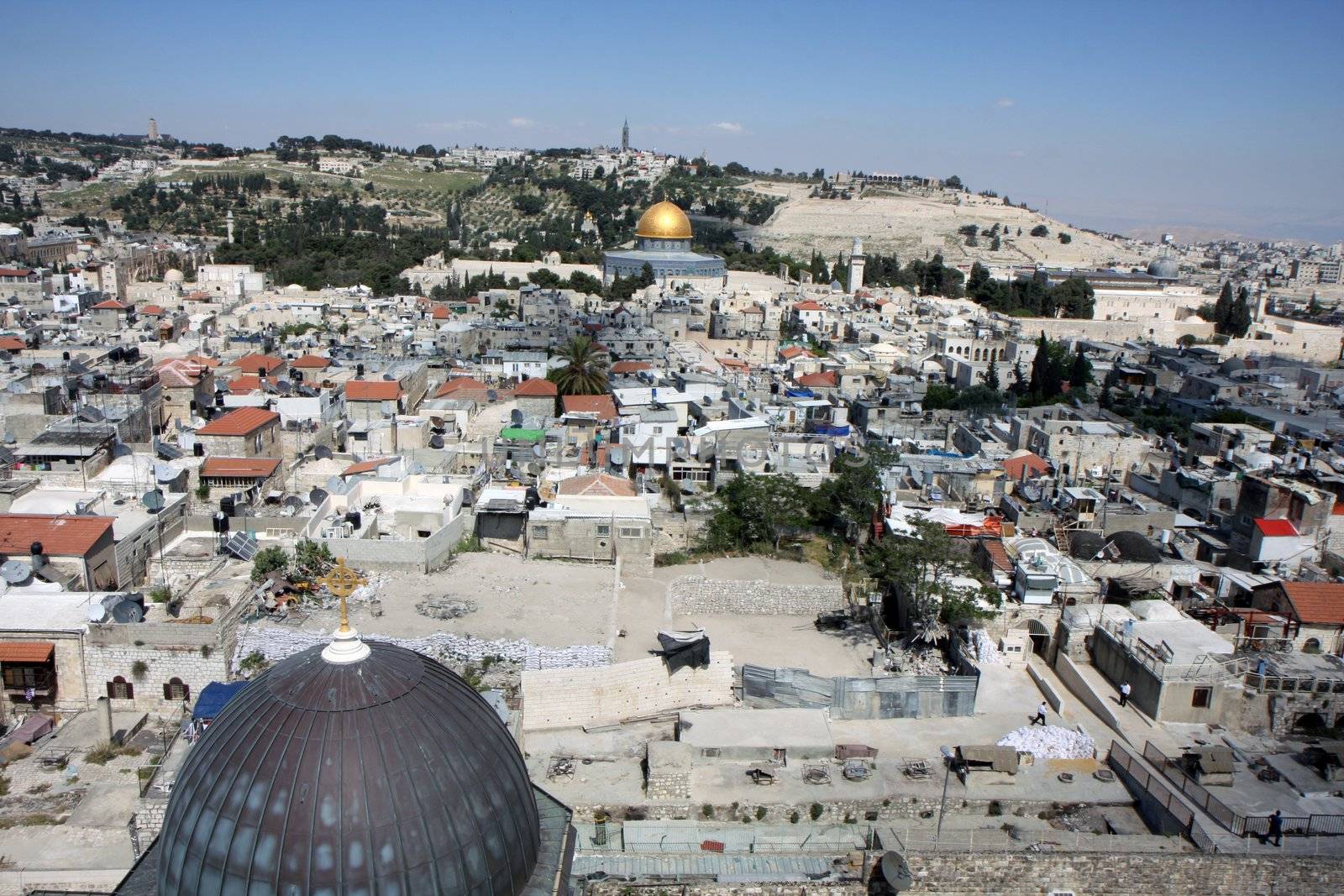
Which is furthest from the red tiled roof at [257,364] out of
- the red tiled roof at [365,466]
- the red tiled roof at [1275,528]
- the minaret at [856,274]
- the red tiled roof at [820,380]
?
the minaret at [856,274]

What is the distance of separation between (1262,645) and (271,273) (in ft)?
163

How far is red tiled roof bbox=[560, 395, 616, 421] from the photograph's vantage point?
990 inches

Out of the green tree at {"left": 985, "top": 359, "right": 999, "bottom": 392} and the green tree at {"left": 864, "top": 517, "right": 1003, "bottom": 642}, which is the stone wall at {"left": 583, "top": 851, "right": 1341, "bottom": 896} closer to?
the green tree at {"left": 864, "top": 517, "right": 1003, "bottom": 642}

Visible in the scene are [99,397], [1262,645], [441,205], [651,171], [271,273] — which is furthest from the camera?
[651,171]

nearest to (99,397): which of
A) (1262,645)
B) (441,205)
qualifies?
(1262,645)

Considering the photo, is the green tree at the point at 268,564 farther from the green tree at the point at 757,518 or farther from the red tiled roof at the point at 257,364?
the red tiled roof at the point at 257,364

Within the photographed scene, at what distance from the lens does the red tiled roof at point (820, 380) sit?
3109cm

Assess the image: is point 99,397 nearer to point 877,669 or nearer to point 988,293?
point 877,669

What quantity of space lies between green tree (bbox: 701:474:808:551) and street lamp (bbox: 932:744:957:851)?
689 centimetres

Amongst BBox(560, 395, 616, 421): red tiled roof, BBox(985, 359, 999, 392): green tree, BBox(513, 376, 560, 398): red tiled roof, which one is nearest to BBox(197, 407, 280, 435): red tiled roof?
BBox(513, 376, 560, 398): red tiled roof

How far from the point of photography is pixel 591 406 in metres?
25.7

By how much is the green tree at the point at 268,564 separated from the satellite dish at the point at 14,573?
9.20 feet

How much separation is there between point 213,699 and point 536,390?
16.0 metres

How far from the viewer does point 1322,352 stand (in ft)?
150
